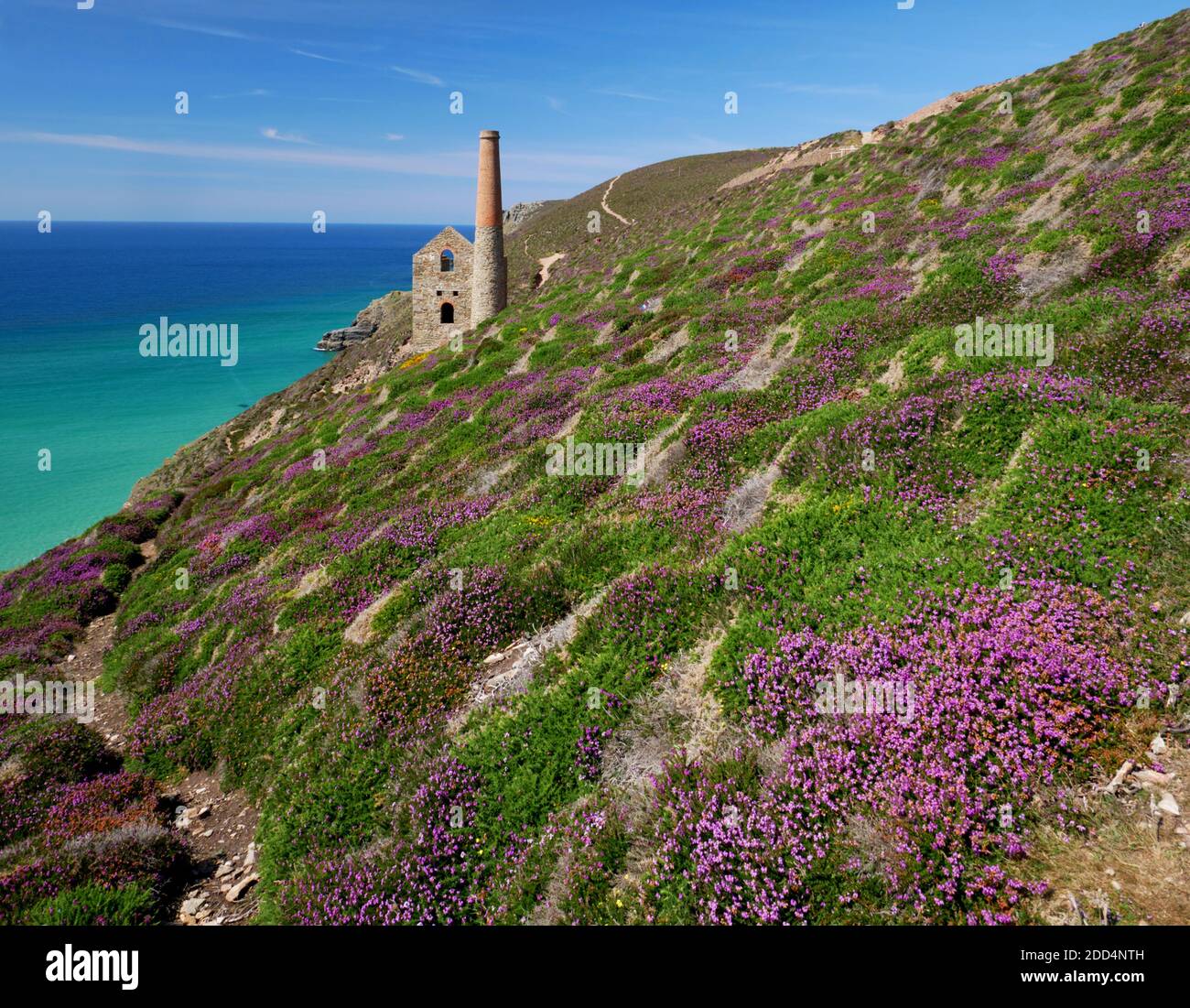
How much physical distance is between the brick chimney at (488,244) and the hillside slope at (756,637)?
3473cm

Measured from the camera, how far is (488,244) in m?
51.8

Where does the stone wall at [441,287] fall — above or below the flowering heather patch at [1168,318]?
above

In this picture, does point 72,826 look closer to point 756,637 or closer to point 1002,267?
point 756,637

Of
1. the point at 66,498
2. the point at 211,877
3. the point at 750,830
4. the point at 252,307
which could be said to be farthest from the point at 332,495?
the point at 252,307

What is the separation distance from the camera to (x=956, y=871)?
14.6 ft

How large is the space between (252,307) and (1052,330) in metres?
204

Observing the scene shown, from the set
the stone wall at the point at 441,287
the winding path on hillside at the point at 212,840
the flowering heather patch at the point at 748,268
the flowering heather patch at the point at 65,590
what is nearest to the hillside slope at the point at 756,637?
the flowering heather patch at the point at 65,590

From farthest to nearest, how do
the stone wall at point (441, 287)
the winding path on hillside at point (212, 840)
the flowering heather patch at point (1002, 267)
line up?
the stone wall at point (441, 287) < the flowering heather patch at point (1002, 267) < the winding path on hillside at point (212, 840)

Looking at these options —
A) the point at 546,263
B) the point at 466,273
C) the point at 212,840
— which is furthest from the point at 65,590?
the point at 546,263

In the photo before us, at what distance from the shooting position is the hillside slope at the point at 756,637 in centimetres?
502

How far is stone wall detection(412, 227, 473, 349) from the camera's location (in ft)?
178

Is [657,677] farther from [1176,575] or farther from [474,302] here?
[474,302]

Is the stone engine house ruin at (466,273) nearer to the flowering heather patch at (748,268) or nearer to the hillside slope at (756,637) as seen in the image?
the flowering heather patch at (748,268)

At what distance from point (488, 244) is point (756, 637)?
2044 inches
